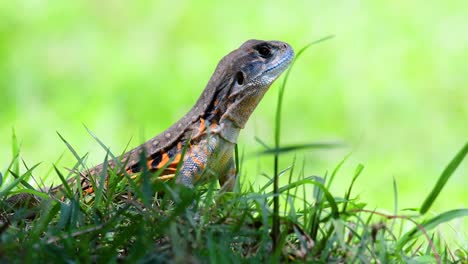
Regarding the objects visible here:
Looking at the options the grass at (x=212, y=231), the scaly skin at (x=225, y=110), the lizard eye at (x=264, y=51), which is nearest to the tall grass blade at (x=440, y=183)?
the grass at (x=212, y=231)

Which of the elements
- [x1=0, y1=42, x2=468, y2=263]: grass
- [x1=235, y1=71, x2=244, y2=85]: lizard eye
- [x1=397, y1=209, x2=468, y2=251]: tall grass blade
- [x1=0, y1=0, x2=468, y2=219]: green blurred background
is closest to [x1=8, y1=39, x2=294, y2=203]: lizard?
[x1=235, y1=71, x2=244, y2=85]: lizard eye

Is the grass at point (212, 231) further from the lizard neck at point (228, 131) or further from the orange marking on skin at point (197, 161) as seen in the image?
the lizard neck at point (228, 131)

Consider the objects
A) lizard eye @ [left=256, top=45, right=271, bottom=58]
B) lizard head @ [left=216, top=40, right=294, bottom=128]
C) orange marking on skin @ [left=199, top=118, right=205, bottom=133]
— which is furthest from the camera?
lizard eye @ [left=256, top=45, right=271, bottom=58]

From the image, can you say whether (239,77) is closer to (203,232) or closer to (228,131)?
(228,131)

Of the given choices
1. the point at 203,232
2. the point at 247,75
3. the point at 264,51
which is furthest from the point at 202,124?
the point at 203,232

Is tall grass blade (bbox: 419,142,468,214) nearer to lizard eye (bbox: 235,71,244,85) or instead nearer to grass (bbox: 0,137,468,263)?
grass (bbox: 0,137,468,263)

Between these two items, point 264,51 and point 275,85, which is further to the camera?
point 275,85

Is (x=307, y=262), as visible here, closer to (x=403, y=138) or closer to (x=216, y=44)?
(x=403, y=138)
